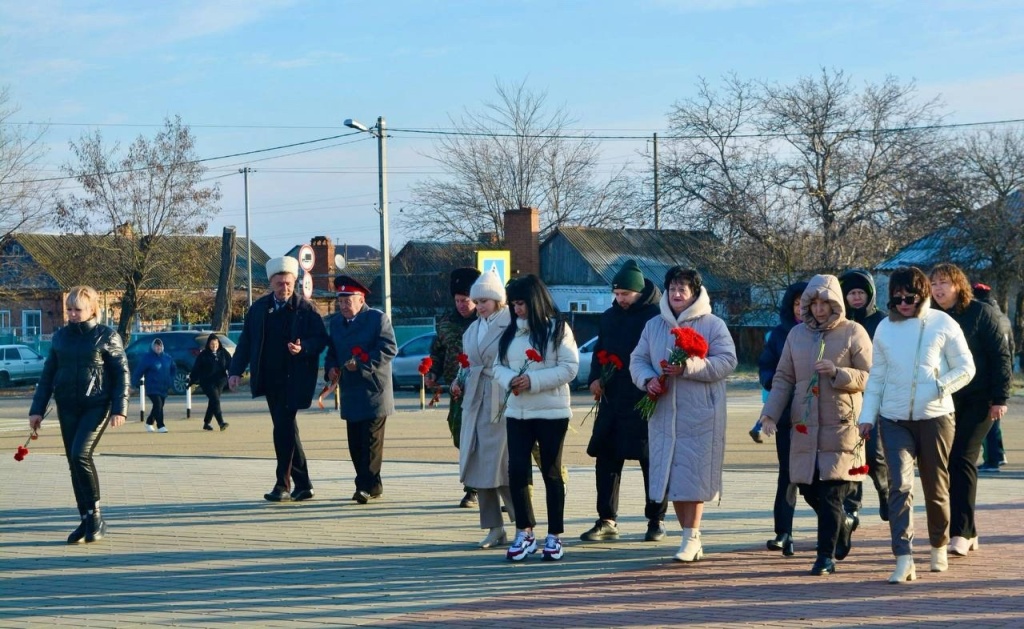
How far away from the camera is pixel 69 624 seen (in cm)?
668

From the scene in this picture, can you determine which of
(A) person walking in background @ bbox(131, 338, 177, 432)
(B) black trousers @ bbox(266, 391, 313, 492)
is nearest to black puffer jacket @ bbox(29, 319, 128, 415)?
(B) black trousers @ bbox(266, 391, 313, 492)

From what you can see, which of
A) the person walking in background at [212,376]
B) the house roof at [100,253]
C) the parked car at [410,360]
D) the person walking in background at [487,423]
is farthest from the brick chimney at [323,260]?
the person walking in background at [487,423]

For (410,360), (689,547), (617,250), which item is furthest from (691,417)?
(617,250)

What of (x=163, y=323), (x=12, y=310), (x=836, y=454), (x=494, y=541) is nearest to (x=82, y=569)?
(x=494, y=541)

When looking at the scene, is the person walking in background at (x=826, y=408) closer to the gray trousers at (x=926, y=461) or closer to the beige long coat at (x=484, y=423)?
the gray trousers at (x=926, y=461)

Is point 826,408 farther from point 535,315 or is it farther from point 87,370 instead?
point 87,370

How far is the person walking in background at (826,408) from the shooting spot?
24.7ft

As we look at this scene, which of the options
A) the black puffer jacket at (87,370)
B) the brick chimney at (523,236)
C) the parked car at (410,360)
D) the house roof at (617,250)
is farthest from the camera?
the brick chimney at (523,236)

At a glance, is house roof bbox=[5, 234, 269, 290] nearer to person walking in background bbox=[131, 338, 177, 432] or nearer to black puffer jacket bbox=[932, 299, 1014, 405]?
person walking in background bbox=[131, 338, 177, 432]

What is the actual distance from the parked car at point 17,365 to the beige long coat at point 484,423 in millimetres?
36711

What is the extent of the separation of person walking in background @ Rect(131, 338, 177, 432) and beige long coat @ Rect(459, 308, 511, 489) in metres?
13.1

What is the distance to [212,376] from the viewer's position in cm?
2166

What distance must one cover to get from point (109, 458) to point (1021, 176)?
85.4ft

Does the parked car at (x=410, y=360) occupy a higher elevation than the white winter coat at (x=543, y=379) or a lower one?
lower
